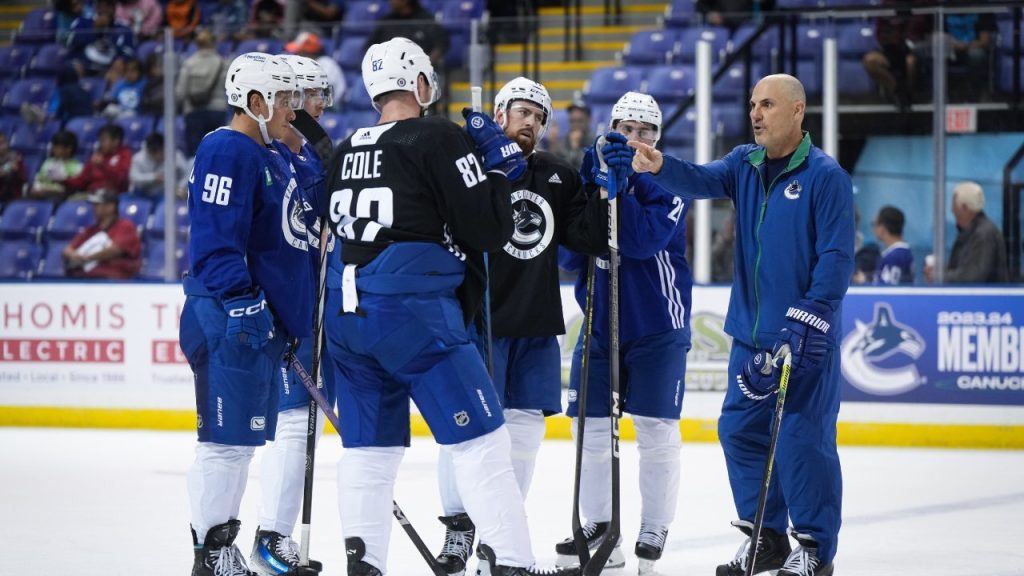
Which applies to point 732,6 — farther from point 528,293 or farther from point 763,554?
point 763,554

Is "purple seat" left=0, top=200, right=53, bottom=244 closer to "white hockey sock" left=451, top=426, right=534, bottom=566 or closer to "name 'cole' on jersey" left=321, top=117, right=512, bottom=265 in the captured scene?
"name 'cole' on jersey" left=321, top=117, right=512, bottom=265

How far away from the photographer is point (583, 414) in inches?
164

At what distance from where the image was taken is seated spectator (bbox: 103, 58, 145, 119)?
8.34 metres

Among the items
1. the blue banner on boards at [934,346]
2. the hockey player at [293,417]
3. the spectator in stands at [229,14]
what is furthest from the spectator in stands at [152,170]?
the hockey player at [293,417]

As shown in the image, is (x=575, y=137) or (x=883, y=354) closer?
(x=883, y=354)

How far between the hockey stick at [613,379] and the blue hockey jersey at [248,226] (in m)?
0.88

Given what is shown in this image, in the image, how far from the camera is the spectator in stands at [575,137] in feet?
25.3

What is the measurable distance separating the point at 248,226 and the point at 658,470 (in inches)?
58.9

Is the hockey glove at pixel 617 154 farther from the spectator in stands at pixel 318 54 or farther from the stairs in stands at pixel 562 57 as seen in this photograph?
the spectator in stands at pixel 318 54

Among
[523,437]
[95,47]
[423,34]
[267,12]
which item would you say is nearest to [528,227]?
[523,437]

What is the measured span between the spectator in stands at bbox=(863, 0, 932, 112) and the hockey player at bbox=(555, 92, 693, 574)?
3430 millimetres

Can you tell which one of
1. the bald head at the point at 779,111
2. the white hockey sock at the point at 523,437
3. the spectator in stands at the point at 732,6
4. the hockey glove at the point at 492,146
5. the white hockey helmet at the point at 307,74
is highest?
the spectator in stands at the point at 732,6

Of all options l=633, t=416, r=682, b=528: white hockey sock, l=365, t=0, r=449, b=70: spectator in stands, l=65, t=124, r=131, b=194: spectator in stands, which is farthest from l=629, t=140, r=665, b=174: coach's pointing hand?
l=65, t=124, r=131, b=194: spectator in stands

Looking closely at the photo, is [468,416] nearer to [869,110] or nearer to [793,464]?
[793,464]
